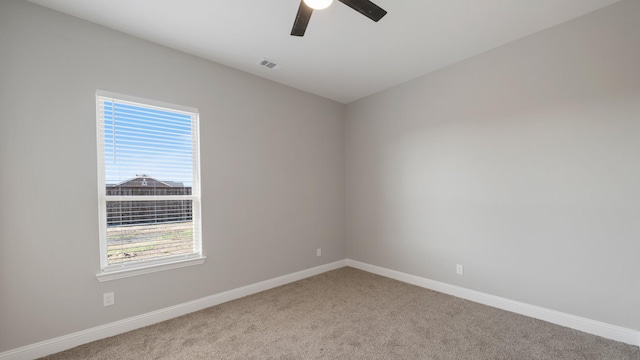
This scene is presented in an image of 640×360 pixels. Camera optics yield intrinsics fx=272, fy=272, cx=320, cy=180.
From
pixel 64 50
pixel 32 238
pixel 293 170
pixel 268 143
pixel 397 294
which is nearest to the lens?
pixel 32 238

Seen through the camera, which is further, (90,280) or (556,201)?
(556,201)

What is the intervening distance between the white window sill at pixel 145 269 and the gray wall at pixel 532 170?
2.59m

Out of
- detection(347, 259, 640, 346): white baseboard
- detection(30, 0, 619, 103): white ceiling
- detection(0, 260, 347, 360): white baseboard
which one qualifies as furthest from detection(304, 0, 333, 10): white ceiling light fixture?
detection(347, 259, 640, 346): white baseboard

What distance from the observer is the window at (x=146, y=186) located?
8.04 ft

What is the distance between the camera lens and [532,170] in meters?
2.67

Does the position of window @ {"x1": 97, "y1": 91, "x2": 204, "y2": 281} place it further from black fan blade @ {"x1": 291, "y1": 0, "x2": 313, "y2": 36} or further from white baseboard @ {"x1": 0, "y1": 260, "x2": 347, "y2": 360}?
black fan blade @ {"x1": 291, "y1": 0, "x2": 313, "y2": 36}

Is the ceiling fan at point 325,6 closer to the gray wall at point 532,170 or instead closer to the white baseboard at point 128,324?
the gray wall at point 532,170

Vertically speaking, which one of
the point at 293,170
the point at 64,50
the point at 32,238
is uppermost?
the point at 64,50

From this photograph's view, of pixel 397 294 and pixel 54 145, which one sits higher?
pixel 54 145

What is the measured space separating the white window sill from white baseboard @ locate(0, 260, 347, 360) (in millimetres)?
397

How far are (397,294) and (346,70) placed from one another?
9.18ft

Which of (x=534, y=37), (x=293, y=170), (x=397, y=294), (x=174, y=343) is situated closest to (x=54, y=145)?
(x=174, y=343)

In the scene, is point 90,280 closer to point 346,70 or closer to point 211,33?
point 211,33

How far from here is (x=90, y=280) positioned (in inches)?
91.7
